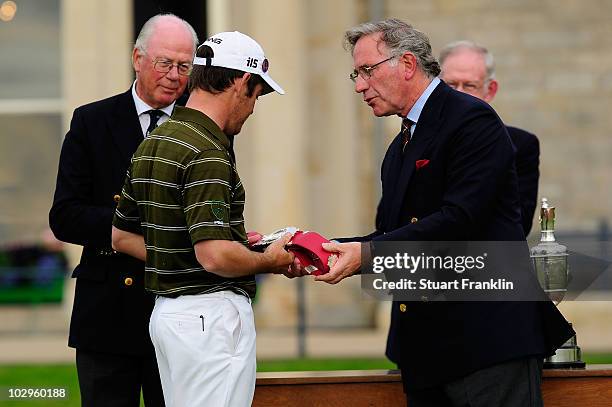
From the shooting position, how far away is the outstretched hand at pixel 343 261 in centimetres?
425

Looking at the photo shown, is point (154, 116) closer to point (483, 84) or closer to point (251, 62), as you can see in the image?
point (251, 62)

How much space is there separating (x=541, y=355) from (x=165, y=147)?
1406 mm

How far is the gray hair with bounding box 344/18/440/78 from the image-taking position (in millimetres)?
4371

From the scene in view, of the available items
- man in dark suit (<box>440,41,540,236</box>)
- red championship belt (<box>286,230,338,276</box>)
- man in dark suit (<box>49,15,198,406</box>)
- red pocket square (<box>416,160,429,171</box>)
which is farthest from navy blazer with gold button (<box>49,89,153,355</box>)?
man in dark suit (<box>440,41,540,236</box>)

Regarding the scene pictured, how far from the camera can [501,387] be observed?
417 centimetres

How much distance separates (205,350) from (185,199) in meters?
0.47

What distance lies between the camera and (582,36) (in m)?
12.9

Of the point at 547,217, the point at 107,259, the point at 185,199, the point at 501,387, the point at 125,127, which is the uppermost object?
the point at 125,127

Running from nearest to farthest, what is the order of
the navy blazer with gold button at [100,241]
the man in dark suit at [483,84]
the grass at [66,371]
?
the navy blazer with gold button at [100,241], the man in dark suit at [483,84], the grass at [66,371]

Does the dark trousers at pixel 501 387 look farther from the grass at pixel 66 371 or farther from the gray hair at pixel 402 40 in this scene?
the grass at pixel 66 371

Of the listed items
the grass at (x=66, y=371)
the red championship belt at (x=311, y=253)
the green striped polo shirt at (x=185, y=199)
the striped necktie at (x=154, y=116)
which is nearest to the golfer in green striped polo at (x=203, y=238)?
the green striped polo shirt at (x=185, y=199)

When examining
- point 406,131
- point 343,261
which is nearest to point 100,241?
point 343,261

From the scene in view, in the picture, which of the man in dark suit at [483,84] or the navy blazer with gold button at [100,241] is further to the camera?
the man in dark suit at [483,84]

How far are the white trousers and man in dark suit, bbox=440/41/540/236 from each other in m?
1.81
